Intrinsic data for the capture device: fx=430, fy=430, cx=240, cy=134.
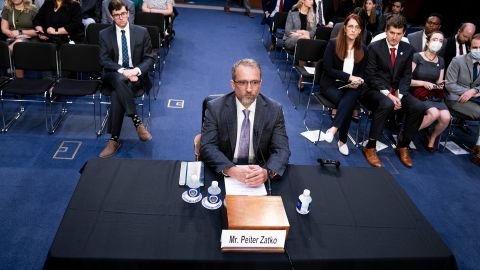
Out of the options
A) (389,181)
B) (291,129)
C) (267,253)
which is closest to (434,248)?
(389,181)

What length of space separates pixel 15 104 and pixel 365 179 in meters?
4.37

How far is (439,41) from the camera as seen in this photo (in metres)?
4.91

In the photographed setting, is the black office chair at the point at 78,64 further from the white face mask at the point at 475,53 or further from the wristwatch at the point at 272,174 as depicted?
the white face mask at the point at 475,53

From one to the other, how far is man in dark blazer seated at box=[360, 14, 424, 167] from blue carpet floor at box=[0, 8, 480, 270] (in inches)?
9.1

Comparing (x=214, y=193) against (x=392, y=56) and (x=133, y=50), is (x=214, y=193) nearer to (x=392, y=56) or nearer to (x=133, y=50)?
(x=133, y=50)

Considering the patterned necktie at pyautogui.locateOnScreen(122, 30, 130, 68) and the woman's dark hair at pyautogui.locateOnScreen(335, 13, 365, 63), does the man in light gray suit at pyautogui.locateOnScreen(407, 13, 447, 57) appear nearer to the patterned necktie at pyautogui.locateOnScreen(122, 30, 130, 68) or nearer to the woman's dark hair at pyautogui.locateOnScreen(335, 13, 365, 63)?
the woman's dark hair at pyautogui.locateOnScreen(335, 13, 365, 63)

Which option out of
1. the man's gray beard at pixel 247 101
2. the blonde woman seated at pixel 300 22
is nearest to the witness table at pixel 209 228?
the man's gray beard at pixel 247 101

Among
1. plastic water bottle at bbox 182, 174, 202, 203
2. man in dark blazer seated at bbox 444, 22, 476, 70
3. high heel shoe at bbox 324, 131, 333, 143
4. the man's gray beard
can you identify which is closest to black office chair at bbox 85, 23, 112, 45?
high heel shoe at bbox 324, 131, 333, 143

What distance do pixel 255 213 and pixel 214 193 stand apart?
0.34 metres

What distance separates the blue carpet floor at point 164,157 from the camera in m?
3.27

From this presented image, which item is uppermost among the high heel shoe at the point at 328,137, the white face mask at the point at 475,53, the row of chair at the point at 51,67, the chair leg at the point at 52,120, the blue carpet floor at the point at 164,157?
the white face mask at the point at 475,53

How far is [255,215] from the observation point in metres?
1.93

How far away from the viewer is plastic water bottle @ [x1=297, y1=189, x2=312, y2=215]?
2.14 metres

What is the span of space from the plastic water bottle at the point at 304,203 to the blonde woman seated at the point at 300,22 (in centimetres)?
477
